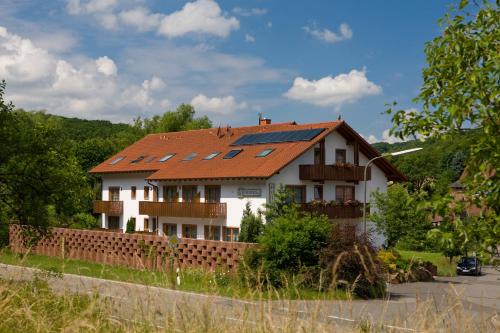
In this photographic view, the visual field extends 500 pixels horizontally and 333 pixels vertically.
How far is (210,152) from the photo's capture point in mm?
44188

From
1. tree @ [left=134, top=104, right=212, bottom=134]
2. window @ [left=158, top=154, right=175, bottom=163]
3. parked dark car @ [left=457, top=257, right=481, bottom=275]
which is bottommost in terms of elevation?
parked dark car @ [left=457, top=257, right=481, bottom=275]

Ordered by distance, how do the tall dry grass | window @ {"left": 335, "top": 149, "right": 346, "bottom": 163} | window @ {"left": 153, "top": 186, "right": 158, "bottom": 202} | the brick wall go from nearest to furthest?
the tall dry grass < the brick wall < window @ {"left": 335, "top": 149, "right": 346, "bottom": 163} < window @ {"left": 153, "top": 186, "right": 158, "bottom": 202}

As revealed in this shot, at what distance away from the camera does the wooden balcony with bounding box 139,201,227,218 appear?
3875 cm

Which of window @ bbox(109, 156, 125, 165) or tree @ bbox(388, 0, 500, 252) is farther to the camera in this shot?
window @ bbox(109, 156, 125, 165)

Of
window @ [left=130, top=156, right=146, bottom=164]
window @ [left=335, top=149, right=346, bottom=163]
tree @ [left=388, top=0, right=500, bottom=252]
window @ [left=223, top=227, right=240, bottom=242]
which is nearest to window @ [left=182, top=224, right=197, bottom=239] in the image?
window @ [left=223, top=227, right=240, bottom=242]

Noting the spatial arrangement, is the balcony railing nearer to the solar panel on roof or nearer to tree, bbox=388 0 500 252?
the solar panel on roof

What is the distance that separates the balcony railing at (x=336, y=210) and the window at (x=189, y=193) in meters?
7.05

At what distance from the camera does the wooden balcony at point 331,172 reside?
38750 millimetres

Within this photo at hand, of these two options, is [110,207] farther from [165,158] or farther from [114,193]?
[165,158]

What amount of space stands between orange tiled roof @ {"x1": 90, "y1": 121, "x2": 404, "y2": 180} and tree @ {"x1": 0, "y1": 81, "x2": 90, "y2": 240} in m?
19.3

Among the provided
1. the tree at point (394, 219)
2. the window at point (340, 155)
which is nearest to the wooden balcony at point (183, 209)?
the window at point (340, 155)

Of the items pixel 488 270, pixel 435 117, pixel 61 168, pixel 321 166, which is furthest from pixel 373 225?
pixel 435 117

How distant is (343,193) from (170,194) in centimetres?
1103

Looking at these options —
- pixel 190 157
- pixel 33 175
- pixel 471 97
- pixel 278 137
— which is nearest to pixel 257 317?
pixel 471 97
